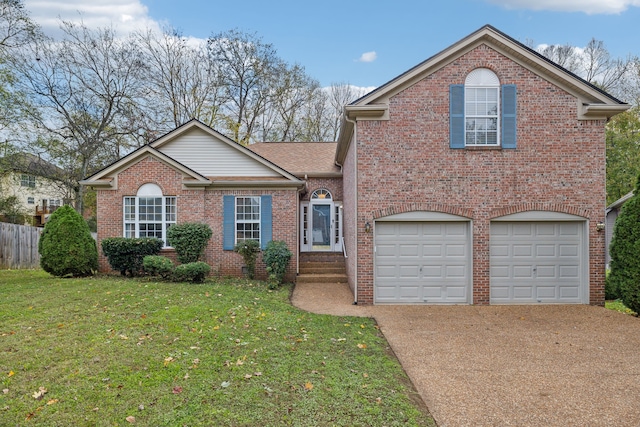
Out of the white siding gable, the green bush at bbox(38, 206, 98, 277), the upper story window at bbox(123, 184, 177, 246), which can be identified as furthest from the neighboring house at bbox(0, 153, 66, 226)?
the white siding gable

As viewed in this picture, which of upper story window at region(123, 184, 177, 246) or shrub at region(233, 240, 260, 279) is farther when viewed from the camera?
upper story window at region(123, 184, 177, 246)

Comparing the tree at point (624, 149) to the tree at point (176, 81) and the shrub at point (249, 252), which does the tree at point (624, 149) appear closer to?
→ the shrub at point (249, 252)

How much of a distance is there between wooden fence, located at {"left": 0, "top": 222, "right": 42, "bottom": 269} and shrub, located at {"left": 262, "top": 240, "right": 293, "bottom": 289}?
11353 mm

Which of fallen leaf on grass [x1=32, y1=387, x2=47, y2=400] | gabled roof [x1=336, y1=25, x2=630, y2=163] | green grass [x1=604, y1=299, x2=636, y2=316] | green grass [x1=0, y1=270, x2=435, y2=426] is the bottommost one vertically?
green grass [x1=604, y1=299, x2=636, y2=316]

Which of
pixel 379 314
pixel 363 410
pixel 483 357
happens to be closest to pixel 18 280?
pixel 379 314

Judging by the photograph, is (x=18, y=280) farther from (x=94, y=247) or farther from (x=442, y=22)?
(x=442, y=22)

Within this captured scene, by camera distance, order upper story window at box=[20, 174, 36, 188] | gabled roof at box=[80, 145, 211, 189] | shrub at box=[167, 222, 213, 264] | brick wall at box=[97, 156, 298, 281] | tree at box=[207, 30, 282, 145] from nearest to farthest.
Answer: shrub at box=[167, 222, 213, 264], gabled roof at box=[80, 145, 211, 189], brick wall at box=[97, 156, 298, 281], upper story window at box=[20, 174, 36, 188], tree at box=[207, 30, 282, 145]

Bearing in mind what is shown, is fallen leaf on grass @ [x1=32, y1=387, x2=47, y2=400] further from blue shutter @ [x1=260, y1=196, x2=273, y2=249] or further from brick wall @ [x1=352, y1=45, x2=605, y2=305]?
blue shutter @ [x1=260, y1=196, x2=273, y2=249]

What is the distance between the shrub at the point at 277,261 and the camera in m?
11.2

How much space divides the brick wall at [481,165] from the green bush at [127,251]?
269 inches

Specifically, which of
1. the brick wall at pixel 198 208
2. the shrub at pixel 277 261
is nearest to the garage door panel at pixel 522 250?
the shrub at pixel 277 261

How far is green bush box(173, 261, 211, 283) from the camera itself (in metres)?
10.8

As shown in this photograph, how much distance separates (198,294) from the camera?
358 inches

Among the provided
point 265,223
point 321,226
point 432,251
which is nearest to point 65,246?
point 265,223
